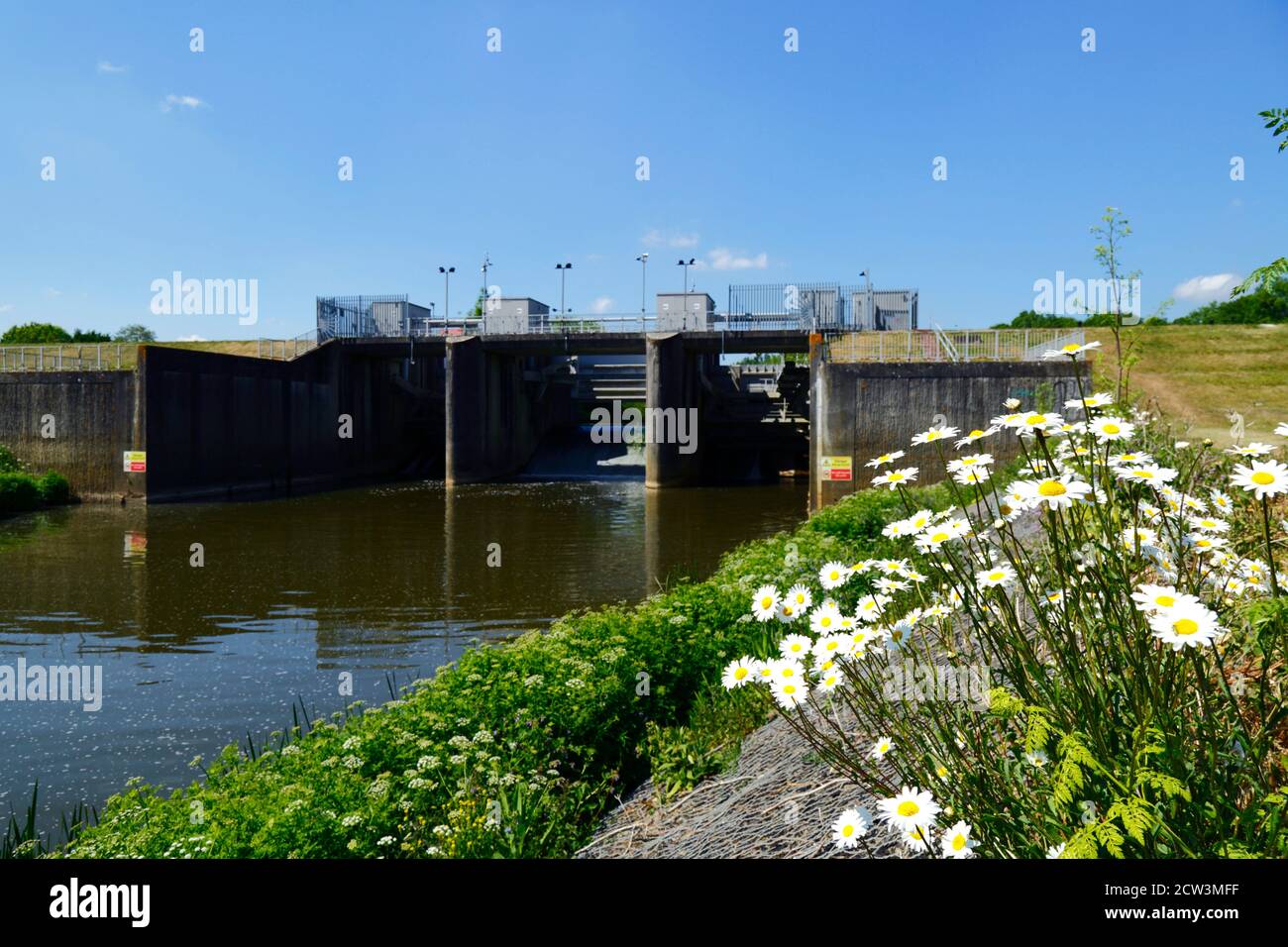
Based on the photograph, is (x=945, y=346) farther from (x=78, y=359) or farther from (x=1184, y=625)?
(x=78, y=359)

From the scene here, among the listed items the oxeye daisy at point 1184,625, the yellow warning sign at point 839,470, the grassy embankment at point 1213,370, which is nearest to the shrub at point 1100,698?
the oxeye daisy at point 1184,625

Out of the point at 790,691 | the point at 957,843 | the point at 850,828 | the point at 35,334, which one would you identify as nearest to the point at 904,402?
the point at 790,691

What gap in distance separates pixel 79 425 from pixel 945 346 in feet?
90.0

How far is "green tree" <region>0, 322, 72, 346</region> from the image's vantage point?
61.0 metres

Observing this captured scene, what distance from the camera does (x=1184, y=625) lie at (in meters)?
2.15

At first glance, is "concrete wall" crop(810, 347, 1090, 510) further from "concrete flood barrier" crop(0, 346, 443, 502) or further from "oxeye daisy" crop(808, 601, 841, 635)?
"oxeye daisy" crop(808, 601, 841, 635)

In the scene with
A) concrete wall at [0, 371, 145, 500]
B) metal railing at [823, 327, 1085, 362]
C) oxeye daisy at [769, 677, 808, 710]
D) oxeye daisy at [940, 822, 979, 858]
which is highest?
metal railing at [823, 327, 1085, 362]

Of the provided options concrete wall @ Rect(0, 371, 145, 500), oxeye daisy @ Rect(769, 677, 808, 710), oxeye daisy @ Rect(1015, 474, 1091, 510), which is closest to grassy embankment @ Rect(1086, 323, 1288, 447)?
oxeye daisy @ Rect(1015, 474, 1091, 510)

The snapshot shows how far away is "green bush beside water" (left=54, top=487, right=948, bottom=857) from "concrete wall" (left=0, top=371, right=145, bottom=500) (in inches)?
1010

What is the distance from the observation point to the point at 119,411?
29.5 metres

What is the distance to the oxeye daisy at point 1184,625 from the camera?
6.77ft
